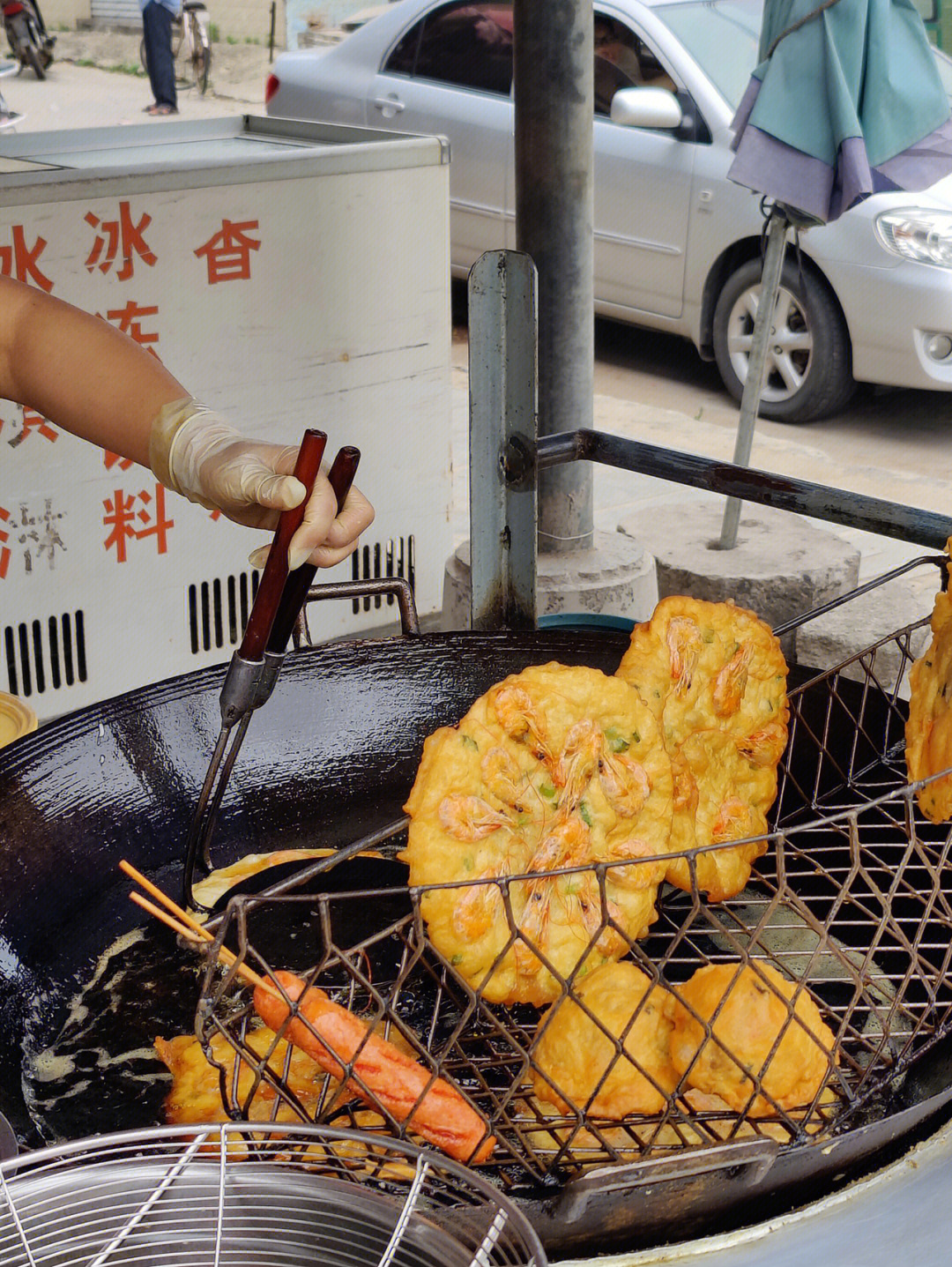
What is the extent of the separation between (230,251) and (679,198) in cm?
440

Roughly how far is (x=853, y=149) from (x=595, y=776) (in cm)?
357

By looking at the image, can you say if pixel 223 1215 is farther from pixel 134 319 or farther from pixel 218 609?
pixel 218 609

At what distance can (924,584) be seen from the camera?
5848mm

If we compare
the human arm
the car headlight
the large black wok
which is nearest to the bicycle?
the car headlight

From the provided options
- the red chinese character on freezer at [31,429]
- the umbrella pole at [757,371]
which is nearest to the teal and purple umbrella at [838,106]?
the umbrella pole at [757,371]

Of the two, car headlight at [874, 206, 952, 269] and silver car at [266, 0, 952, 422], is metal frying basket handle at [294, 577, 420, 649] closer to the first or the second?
silver car at [266, 0, 952, 422]

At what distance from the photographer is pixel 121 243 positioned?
13.3 feet

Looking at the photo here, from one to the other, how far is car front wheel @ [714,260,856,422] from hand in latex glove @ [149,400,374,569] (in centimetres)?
581

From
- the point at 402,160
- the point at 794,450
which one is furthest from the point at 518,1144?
the point at 794,450

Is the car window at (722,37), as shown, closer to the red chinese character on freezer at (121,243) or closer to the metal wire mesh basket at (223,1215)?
the red chinese character on freezer at (121,243)

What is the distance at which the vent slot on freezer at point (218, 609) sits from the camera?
4676 millimetres

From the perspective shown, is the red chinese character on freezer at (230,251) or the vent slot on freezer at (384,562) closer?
the red chinese character on freezer at (230,251)

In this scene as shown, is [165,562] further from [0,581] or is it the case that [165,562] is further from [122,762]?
[122,762]

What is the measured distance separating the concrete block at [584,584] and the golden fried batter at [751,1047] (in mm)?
2967
